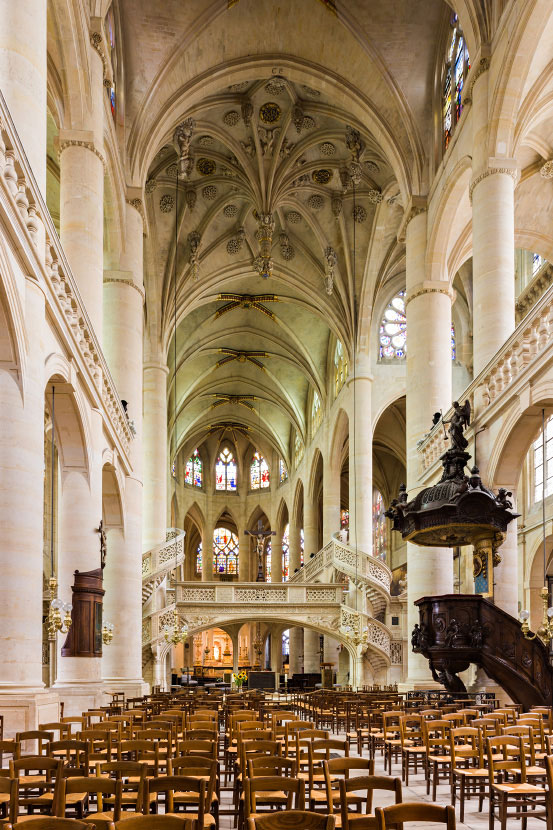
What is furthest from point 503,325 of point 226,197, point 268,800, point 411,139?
point 226,197

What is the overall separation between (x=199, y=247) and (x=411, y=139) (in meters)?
11.4

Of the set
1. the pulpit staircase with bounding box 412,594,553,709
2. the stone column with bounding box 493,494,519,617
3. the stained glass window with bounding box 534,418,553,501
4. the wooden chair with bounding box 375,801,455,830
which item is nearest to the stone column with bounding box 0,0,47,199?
the wooden chair with bounding box 375,801,455,830

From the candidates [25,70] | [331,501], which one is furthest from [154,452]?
[25,70]

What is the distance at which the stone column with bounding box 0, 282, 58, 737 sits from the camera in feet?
32.5

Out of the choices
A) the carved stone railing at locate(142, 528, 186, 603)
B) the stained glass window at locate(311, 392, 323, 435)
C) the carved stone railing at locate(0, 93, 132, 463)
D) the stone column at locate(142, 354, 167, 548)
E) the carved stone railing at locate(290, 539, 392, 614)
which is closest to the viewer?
the carved stone railing at locate(0, 93, 132, 463)

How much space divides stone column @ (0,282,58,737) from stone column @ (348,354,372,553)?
23.9 metres

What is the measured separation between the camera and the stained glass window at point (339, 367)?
3785 centimetres

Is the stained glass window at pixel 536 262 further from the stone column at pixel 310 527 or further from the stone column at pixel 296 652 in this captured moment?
the stone column at pixel 296 652

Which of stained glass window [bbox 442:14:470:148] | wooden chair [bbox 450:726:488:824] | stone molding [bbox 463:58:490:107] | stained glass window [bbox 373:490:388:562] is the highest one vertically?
stained glass window [bbox 442:14:470:148]

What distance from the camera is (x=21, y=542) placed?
10.3m

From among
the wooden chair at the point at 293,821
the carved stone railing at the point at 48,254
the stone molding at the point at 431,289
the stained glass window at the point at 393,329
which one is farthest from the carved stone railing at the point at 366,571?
the wooden chair at the point at 293,821

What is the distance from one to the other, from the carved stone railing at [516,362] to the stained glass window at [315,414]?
24.8 m

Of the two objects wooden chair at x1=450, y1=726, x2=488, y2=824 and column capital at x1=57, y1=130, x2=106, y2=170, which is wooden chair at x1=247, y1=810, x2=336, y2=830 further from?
column capital at x1=57, y1=130, x2=106, y2=170

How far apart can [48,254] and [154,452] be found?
21331 mm
